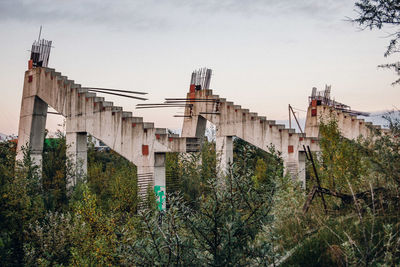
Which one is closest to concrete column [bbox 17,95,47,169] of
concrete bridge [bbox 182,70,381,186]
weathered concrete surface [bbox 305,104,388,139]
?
concrete bridge [bbox 182,70,381,186]

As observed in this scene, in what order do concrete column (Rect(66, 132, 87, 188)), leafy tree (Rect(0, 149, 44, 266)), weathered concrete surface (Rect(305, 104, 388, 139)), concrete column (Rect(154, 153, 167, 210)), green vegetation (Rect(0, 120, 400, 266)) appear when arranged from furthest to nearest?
weathered concrete surface (Rect(305, 104, 388, 139))
concrete column (Rect(66, 132, 87, 188))
concrete column (Rect(154, 153, 167, 210))
leafy tree (Rect(0, 149, 44, 266))
green vegetation (Rect(0, 120, 400, 266))

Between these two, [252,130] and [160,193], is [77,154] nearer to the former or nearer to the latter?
[160,193]

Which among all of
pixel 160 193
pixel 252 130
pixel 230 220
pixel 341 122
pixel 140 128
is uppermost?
pixel 341 122

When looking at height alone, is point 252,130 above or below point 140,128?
above

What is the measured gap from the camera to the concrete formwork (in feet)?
66.5

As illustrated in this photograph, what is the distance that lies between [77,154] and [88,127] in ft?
5.62

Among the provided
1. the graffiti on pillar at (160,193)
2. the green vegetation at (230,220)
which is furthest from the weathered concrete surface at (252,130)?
the graffiti on pillar at (160,193)

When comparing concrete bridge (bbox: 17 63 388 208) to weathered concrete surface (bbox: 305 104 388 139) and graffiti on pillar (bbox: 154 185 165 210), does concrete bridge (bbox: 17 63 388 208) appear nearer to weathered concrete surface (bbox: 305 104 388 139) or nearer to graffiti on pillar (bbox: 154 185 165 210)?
graffiti on pillar (bbox: 154 185 165 210)

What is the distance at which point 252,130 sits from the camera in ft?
83.1

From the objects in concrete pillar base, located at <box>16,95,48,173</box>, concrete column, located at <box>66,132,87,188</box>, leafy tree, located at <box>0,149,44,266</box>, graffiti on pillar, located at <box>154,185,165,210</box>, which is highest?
concrete pillar base, located at <box>16,95,48,173</box>

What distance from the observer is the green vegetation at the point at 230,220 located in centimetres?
670

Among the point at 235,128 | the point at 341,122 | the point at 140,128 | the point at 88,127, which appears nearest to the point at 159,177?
the point at 140,128

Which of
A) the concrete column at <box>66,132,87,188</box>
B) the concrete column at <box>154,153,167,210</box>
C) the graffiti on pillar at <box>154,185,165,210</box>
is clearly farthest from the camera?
the concrete column at <box>66,132,87,188</box>

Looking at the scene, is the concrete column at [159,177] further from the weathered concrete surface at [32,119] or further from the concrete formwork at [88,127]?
the weathered concrete surface at [32,119]
